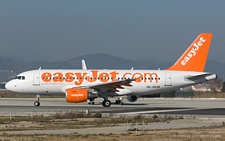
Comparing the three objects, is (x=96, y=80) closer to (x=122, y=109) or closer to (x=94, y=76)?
(x=94, y=76)

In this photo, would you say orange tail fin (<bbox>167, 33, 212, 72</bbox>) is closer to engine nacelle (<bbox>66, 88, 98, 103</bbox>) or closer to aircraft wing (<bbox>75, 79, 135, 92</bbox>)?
aircraft wing (<bbox>75, 79, 135, 92</bbox>)

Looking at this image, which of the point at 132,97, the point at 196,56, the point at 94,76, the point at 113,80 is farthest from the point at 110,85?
the point at 196,56

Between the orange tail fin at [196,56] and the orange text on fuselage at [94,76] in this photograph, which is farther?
the orange tail fin at [196,56]

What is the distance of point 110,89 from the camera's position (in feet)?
170

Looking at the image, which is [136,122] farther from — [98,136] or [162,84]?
[162,84]

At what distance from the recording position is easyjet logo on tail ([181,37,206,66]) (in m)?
56.1

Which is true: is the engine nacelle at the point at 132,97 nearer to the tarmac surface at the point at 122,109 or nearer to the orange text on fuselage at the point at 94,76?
the tarmac surface at the point at 122,109

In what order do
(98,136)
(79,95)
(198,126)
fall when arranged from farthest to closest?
(79,95), (198,126), (98,136)

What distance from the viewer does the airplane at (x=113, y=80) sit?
51938mm

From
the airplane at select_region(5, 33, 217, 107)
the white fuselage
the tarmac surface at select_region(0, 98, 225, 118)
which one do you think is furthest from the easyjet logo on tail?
the tarmac surface at select_region(0, 98, 225, 118)

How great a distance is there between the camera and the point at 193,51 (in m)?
56.5

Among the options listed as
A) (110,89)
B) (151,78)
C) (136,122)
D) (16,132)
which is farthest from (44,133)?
(151,78)

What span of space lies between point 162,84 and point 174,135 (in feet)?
102

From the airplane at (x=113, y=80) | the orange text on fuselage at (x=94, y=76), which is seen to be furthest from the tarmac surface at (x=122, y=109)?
the orange text on fuselage at (x=94, y=76)
